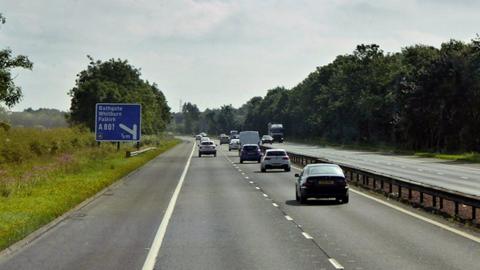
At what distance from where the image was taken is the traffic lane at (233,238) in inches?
504

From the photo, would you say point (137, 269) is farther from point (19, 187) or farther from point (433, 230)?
point (19, 187)

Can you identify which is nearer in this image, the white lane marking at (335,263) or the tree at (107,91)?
the white lane marking at (335,263)

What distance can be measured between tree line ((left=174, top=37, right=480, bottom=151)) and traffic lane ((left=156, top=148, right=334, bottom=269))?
194ft

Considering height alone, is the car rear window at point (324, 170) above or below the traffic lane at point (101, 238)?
above

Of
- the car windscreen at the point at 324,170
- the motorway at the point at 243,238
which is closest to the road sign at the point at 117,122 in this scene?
the motorway at the point at 243,238

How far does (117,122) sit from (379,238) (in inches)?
1503

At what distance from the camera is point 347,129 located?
131 meters

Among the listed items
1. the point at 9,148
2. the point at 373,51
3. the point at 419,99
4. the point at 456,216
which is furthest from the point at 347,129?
the point at 456,216

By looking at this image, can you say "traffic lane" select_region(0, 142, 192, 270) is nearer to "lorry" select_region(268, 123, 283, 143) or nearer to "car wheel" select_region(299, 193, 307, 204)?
"car wheel" select_region(299, 193, 307, 204)

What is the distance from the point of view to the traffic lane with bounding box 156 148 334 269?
12.8 meters

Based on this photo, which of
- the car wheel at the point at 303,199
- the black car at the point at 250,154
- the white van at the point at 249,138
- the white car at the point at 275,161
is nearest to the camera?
the car wheel at the point at 303,199

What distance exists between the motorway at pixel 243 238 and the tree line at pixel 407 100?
5802 cm

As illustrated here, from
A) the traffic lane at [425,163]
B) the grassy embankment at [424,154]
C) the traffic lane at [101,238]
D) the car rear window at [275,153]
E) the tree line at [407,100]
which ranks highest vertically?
the tree line at [407,100]

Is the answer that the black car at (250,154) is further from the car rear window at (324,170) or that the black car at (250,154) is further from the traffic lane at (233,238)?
the car rear window at (324,170)
